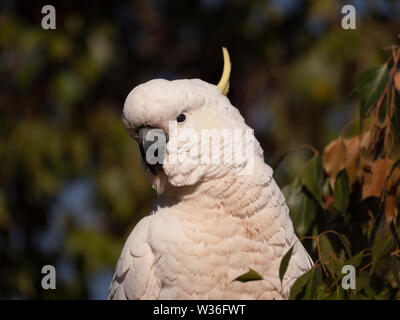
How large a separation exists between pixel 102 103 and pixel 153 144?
14.4 feet

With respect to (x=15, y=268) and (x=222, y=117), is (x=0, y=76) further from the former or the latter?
(x=222, y=117)

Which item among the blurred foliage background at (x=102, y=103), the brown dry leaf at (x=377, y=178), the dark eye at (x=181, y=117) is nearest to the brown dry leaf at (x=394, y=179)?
the brown dry leaf at (x=377, y=178)

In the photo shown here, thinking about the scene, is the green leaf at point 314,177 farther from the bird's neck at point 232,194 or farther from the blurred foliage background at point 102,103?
the blurred foliage background at point 102,103

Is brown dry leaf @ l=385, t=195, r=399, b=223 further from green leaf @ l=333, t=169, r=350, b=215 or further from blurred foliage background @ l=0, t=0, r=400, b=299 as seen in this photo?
blurred foliage background @ l=0, t=0, r=400, b=299

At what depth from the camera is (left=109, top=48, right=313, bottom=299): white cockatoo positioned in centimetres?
221

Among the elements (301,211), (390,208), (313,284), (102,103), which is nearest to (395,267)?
(313,284)

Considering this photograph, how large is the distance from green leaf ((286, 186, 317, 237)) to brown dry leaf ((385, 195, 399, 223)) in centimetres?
26

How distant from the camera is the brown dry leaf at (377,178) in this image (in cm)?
251

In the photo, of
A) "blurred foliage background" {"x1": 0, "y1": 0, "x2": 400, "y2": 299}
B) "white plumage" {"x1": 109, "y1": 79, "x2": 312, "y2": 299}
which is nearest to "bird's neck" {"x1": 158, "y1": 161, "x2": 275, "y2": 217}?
"white plumage" {"x1": 109, "y1": 79, "x2": 312, "y2": 299}

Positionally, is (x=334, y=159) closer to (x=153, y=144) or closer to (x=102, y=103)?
(x=153, y=144)

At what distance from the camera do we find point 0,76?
599cm

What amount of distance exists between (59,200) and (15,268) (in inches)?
27.0

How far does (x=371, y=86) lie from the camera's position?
8.24ft
